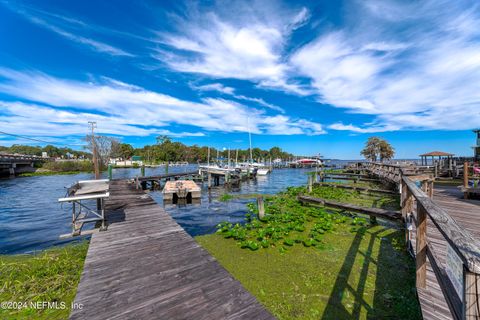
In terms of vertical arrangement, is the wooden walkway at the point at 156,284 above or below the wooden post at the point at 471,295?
below

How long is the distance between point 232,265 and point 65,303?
12.4 ft

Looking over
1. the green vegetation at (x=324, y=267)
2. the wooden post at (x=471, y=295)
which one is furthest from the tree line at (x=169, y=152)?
the wooden post at (x=471, y=295)

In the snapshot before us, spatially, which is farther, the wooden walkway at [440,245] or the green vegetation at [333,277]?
the green vegetation at [333,277]

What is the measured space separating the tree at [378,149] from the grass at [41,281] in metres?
66.0

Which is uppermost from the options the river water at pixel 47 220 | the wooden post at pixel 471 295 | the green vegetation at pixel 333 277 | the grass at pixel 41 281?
the wooden post at pixel 471 295

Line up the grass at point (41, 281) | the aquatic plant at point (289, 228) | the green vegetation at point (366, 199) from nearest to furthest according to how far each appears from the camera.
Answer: the grass at point (41, 281) < the aquatic plant at point (289, 228) < the green vegetation at point (366, 199)

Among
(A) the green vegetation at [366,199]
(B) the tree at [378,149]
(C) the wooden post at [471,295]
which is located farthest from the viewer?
(B) the tree at [378,149]

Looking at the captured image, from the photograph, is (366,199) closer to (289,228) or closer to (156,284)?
(289,228)

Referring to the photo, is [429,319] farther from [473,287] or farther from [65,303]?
[65,303]

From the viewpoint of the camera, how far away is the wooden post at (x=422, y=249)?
3352mm

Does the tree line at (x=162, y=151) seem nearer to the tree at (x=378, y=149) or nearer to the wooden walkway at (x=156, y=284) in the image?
the tree at (x=378, y=149)

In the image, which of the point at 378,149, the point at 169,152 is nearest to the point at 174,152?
the point at 169,152

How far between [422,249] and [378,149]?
65692 mm

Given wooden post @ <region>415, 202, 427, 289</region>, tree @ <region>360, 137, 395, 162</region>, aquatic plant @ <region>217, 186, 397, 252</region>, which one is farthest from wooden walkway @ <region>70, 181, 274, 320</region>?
tree @ <region>360, 137, 395, 162</region>
